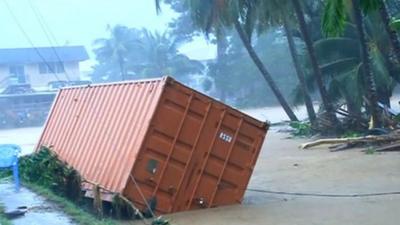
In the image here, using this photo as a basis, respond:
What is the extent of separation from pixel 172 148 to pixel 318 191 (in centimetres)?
371

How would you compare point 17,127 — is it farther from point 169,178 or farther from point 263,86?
point 169,178

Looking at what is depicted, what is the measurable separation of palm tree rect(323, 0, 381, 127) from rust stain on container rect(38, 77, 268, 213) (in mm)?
4396

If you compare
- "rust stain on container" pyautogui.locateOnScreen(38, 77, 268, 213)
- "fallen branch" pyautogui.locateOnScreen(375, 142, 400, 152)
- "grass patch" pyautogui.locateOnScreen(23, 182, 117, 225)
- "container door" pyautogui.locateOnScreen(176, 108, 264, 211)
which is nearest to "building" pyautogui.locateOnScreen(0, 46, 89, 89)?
"fallen branch" pyautogui.locateOnScreen(375, 142, 400, 152)

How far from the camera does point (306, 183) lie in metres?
15.0

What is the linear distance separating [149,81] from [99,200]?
2436 millimetres

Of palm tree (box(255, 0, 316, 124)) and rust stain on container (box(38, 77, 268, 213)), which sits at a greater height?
palm tree (box(255, 0, 316, 124))

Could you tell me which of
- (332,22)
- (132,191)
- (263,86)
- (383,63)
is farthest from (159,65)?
(132,191)

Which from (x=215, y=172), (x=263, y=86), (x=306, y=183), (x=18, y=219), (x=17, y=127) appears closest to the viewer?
(x=18, y=219)

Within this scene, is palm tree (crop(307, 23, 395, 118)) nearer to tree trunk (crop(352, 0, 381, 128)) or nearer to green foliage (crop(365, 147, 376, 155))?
tree trunk (crop(352, 0, 381, 128))

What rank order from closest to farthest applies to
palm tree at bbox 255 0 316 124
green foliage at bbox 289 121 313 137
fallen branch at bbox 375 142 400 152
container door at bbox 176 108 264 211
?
container door at bbox 176 108 264 211, fallen branch at bbox 375 142 400 152, palm tree at bbox 255 0 316 124, green foliage at bbox 289 121 313 137

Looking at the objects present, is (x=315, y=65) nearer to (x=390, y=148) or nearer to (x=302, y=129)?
(x=302, y=129)

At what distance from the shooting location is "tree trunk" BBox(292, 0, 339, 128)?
27.0 metres

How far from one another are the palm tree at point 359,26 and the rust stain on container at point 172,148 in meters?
4.40

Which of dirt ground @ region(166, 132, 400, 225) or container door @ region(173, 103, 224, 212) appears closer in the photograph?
dirt ground @ region(166, 132, 400, 225)
